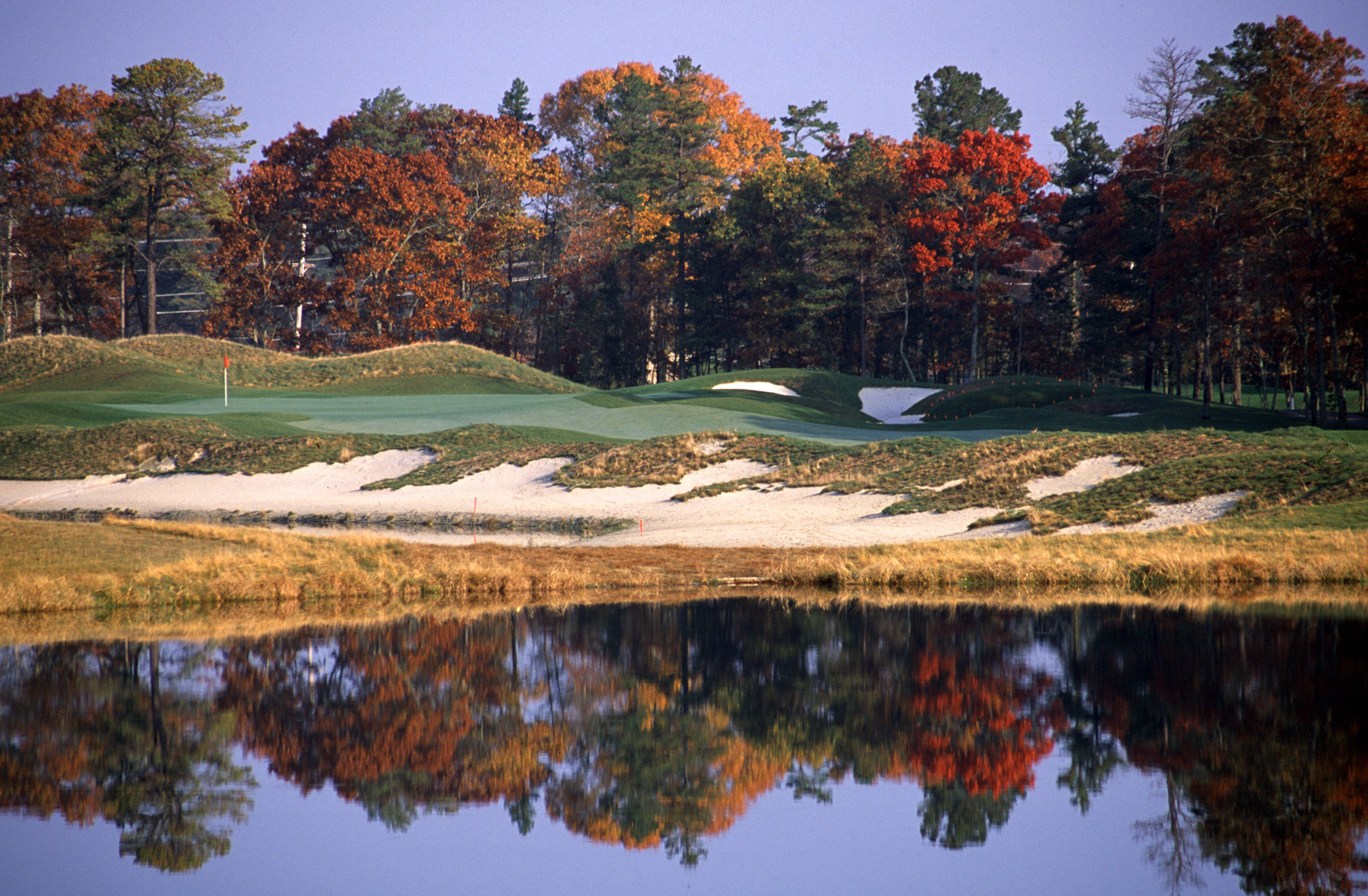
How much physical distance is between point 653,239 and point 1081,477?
5632 centimetres

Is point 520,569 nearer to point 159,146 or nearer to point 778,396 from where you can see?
point 778,396

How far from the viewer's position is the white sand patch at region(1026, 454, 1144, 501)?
26.9 metres

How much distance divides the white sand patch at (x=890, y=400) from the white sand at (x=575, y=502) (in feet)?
81.7

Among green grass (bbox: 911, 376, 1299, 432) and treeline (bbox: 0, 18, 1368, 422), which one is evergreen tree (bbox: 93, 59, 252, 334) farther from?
green grass (bbox: 911, 376, 1299, 432)

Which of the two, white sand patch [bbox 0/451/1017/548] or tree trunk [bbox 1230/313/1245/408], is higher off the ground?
tree trunk [bbox 1230/313/1245/408]

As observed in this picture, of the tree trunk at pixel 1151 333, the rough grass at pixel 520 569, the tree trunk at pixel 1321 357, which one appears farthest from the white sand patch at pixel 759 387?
the rough grass at pixel 520 569

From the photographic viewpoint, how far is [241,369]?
6194cm

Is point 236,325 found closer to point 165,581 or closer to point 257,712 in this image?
point 165,581

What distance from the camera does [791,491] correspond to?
30.0 metres

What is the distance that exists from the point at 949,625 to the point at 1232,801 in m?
7.22

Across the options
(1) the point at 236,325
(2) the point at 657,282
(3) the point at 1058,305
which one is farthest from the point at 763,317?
(1) the point at 236,325

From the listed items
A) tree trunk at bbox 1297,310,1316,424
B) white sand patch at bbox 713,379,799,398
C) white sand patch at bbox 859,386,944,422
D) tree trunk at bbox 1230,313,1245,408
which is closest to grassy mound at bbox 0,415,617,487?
white sand patch at bbox 713,379,799,398

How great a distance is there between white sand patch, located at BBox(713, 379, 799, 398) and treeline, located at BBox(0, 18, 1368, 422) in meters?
12.1

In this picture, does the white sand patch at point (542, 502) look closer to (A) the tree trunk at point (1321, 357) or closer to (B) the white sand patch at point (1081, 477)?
(B) the white sand patch at point (1081, 477)
